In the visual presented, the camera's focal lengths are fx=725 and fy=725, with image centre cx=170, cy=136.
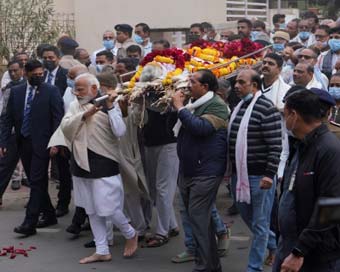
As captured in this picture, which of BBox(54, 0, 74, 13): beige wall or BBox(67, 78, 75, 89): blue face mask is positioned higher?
BBox(54, 0, 74, 13): beige wall

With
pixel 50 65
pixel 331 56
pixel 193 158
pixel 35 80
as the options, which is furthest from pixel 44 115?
pixel 331 56

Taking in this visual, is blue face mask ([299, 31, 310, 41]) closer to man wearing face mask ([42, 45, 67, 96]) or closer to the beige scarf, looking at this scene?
man wearing face mask ([42, 45, 67, 96])

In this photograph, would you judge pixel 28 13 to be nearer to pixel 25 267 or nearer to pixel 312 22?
pixel 312 22

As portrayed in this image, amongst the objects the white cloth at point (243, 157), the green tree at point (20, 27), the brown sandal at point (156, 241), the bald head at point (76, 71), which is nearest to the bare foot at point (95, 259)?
the brown sandal at point (156, 241)

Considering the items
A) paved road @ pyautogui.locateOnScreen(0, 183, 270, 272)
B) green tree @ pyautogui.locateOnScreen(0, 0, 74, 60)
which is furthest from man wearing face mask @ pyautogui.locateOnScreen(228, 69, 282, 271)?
green tree @ pyautogui.locateOnScreen(0, 0, 74, 60)

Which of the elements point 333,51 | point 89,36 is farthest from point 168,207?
point 89,36

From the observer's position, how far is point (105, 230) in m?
6.99

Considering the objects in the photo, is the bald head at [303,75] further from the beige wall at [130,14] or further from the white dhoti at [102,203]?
the beige wall at [130,14]

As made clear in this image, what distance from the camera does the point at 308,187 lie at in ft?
13.6

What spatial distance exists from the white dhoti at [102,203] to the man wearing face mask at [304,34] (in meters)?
6.50

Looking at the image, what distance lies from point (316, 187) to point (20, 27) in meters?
11.6

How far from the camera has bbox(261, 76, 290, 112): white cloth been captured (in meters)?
7.28

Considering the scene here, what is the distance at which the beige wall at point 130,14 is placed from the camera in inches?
666

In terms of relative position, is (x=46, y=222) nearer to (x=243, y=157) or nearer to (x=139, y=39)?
(x=243, y=157)
